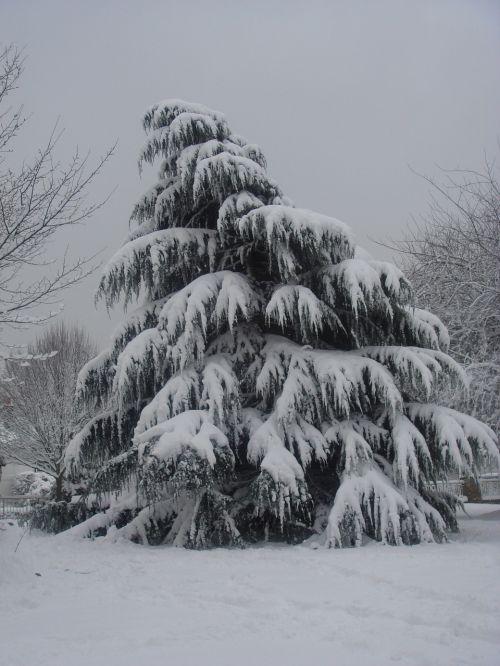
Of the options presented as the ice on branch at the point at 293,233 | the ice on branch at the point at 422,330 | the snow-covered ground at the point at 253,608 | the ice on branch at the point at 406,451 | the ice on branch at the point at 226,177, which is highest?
the ice on branch at the point at 226,177

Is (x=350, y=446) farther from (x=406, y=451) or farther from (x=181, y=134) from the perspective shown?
(x=181, y=134)

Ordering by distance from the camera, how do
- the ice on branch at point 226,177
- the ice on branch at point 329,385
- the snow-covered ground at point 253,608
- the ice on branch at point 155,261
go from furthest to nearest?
1. the ice on branch at point 155,261
2. the ice on branch at point 226,177
3. the ice on branch at point 329,385
4. the snow-covered ground at point 253,608

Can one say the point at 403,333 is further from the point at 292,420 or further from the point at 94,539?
the point at 94,539

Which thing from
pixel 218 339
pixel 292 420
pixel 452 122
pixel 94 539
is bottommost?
pixel 94 539

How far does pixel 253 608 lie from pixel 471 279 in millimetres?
8604

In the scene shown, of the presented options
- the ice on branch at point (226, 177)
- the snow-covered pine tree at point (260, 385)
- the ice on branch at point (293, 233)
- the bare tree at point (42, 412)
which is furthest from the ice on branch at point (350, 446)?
the bare tree at point (42, 412)

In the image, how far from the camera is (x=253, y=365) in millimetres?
8367

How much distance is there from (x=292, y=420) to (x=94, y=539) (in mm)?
3490

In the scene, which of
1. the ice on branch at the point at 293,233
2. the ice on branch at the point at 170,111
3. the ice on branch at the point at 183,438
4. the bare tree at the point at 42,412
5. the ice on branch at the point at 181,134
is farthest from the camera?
the bare tree at the point at 42,412

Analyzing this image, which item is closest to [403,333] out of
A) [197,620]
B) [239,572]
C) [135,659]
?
[239,572]

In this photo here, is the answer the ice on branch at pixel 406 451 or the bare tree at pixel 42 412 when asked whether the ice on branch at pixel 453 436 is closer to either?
the ice on branch at pixel 406 451

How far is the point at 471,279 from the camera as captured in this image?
10.7m

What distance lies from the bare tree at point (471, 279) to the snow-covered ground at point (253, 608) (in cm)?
511

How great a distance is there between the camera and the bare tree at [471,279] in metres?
10.2
